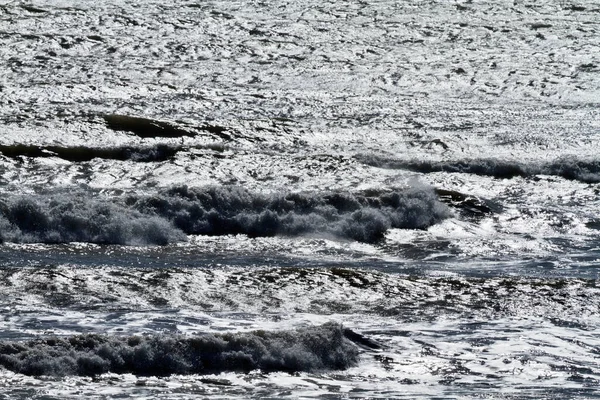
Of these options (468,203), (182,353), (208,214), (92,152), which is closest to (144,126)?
(92,152)

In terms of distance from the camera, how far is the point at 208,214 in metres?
14.5

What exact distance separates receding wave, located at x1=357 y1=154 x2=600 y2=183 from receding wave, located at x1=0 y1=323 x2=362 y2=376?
8.78 meters

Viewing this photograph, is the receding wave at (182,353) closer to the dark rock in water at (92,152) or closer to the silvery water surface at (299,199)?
the silvery water surface at (299,199)

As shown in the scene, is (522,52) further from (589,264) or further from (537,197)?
(589,264)

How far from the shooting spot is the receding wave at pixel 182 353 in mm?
8516

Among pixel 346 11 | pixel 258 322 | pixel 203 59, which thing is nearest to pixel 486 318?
pixel 258 322

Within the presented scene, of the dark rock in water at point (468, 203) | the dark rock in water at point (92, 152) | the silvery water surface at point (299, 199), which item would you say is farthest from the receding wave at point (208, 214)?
the dark rock in water at point (92, 152)

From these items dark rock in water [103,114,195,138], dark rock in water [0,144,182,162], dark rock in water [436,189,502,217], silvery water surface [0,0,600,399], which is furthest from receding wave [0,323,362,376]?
dark rock in water [103,114,195,138]

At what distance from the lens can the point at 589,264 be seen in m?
13.2

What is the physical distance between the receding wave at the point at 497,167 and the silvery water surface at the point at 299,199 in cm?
5

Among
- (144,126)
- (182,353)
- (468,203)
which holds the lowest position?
(468,203)

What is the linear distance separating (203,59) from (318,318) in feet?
45.7

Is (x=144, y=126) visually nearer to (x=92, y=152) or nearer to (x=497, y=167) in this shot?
(x=92, y=152)

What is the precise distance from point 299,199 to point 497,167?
4.14 metres
